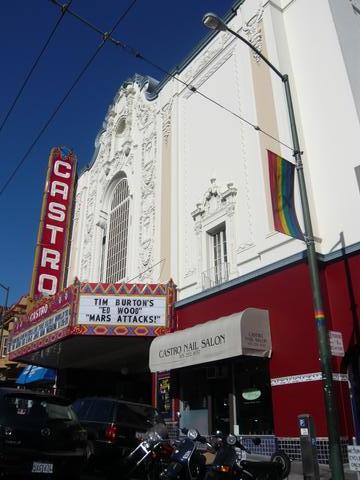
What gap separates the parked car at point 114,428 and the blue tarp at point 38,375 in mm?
14334

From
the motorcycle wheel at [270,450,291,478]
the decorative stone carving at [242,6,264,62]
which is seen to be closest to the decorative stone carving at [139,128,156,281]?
the decorative stone carving at [242,6,264,62]

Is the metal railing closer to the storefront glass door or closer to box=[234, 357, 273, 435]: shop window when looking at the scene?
box=[234, 357, 273, 435]: shop window

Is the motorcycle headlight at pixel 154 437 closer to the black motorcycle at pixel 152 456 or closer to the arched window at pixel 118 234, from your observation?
the black motorcycle at pixel 152 456

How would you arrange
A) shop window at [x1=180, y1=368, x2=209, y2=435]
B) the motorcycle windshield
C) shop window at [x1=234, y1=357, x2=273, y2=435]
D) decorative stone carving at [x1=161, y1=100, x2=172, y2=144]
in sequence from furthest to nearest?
1. decorative stone carving at [x1=161, y1=100, x2=172, y2=144]
2. shop window at [x1=180, y1=368, x2=209, y2=435]
3. shop window at [x1=234, y1=357, x2=273, y2=435]
4. the motorcycle windshield

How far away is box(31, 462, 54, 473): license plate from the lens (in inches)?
285

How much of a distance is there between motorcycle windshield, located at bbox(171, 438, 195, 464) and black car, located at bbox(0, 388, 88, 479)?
4.98 feet

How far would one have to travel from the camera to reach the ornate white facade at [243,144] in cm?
1307

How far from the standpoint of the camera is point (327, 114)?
13578mm

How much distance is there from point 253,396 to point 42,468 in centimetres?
716

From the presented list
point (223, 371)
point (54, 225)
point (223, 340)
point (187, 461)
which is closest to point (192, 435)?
point (187, 461)

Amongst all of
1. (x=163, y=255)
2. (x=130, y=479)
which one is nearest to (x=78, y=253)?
(x=163, y=255)

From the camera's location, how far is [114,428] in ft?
34.0

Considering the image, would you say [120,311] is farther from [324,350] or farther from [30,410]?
[324,350]

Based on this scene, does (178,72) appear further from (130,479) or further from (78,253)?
(130,479)
